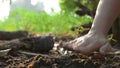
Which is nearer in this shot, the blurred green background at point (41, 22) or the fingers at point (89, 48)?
the fingers at point (89, 48)

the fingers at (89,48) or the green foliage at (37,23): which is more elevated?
the green foliage at (37,23)

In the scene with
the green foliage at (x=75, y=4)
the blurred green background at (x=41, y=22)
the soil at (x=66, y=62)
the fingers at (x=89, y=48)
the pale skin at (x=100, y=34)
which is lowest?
the soil at (x=66, y=62)

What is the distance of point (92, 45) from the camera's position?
84.7 inches

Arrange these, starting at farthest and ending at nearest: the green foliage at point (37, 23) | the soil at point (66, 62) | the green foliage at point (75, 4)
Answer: the green foliage at point (37, 23) < the green foliage at point (75, 4) < the soil at point (66, 62)

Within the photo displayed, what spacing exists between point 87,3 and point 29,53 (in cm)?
171

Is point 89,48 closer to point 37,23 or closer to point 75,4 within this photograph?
point 75,4

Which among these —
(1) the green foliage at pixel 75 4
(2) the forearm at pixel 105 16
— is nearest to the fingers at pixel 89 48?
(2) the forearm at pixel 105 16

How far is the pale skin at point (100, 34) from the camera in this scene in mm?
2154

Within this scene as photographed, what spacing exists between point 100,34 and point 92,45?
12 centimetres

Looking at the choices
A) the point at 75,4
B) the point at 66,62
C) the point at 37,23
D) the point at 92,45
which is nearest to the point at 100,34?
the point at 92,45

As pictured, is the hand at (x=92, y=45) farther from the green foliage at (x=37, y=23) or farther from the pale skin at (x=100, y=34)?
the green foliage at (x=37, y=23)

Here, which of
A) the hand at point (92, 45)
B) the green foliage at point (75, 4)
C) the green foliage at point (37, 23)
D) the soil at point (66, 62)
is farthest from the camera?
the green foliage at point (37, 23)

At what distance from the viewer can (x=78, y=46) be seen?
220 cm

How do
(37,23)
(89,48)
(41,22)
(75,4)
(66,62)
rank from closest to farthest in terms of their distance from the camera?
(66,62) → (89,48) → (75,4) → (41,22) → (37,23)
